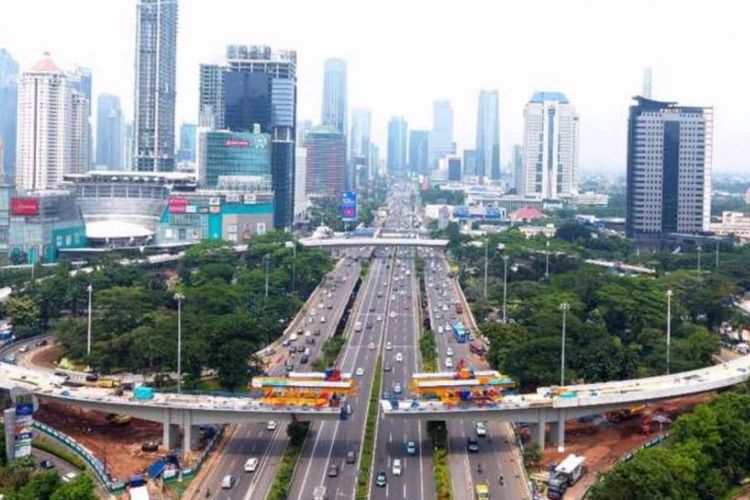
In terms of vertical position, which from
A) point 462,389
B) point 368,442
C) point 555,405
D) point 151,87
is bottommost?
point 368,442

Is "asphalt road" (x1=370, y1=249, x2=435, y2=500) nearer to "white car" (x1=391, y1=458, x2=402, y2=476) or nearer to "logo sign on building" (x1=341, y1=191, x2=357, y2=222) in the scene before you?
"white car" (x1=391, y1=458, x2=402, y2=476)

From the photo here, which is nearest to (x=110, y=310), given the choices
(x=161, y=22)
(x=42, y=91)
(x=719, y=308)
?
(x=719, y=308)

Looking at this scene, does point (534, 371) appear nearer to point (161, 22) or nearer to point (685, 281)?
point (685, 281)

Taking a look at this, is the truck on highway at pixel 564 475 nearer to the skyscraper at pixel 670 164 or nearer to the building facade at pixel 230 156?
the building facade at pixel 230 156

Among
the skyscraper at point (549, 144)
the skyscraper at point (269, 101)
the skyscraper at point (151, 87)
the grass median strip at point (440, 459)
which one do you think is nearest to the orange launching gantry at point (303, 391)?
the grass median strip at point (440, 459)

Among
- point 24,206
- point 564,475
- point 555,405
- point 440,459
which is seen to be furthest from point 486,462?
point 24,206

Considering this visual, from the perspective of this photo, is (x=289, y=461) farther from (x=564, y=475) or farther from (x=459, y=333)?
(x=459, y=333)

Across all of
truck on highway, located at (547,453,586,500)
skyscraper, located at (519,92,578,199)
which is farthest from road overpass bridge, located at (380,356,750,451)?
skyscraper, located at (519,92,578,199)
